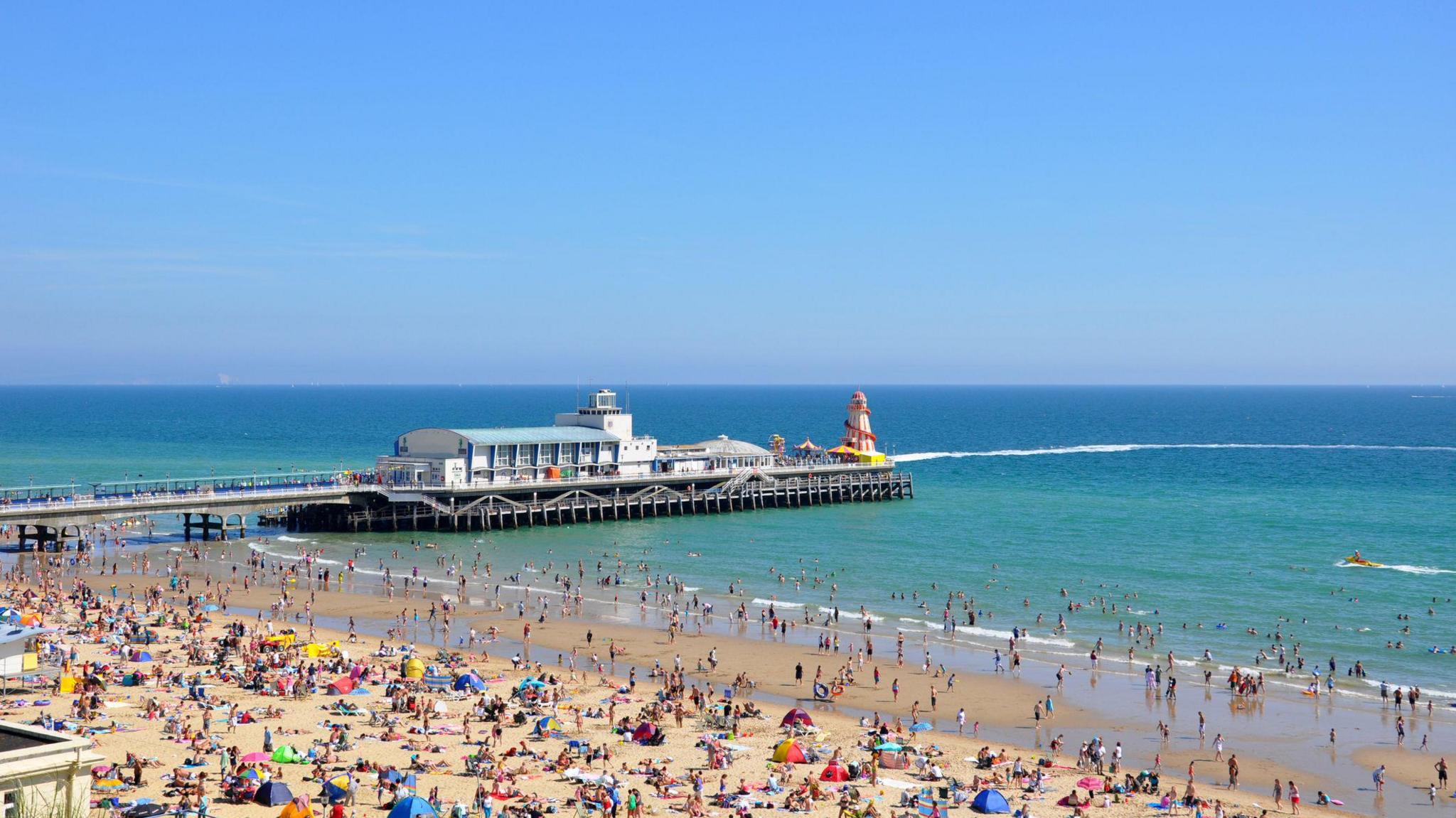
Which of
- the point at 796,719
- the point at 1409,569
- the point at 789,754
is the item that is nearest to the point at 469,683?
the point at 796,719

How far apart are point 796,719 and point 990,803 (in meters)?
7.57

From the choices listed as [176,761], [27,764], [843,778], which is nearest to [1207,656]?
[843,778]

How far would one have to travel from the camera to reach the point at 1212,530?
76.3 metres

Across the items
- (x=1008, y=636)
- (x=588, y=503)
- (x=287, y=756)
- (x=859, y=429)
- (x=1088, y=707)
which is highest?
(x=859, y=429)

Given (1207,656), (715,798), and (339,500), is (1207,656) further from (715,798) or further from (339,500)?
(339,500)

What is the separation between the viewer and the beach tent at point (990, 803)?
28422mm

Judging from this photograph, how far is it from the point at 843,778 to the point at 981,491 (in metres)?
70.7

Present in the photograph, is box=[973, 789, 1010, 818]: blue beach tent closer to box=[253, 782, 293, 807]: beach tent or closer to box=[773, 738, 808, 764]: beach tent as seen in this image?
box=[773, 738, 808, 764]: beach tent

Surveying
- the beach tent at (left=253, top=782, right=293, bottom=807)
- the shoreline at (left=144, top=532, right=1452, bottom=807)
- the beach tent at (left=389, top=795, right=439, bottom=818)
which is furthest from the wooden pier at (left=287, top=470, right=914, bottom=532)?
the beach tent at (left=389, top=795, right=439, bottom=818)

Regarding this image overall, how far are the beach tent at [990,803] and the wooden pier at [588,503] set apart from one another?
5017 centimetres

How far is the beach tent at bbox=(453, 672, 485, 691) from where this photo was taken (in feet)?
125

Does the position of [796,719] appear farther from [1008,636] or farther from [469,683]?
[1008,636]

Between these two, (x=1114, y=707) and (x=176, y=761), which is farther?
(x=1114, y=707)

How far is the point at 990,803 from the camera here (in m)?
28.5
